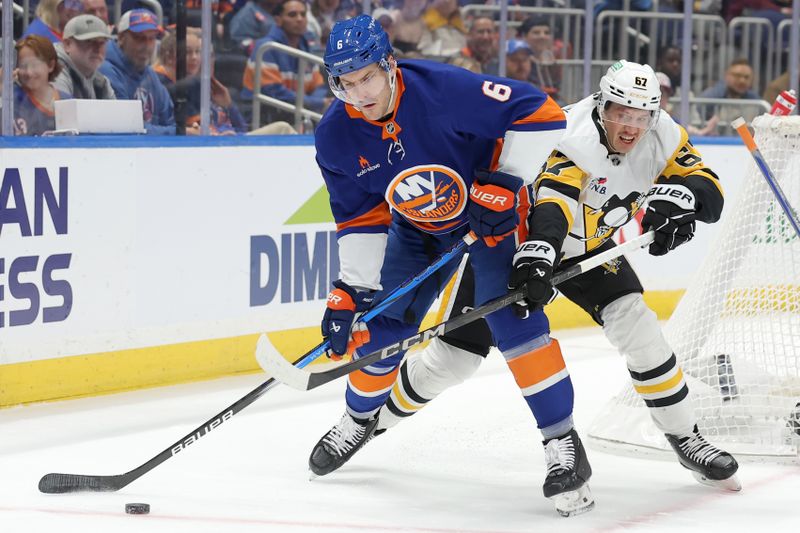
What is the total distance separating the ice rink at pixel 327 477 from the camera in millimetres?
2898

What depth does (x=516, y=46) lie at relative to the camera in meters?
6.07

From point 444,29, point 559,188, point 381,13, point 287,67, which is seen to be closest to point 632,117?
point 559,188

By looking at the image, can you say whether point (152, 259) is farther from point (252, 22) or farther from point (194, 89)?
point (252, 22)

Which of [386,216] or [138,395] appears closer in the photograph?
[386,216]

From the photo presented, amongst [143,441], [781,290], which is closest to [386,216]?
[143,441]

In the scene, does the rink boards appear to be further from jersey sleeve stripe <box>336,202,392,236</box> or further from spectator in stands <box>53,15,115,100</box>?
jersey sleeve stripe <box>336,202,392,236</box>

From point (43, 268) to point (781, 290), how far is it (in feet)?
7.45

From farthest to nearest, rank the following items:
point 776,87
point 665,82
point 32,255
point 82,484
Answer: point 776,87 → point 665,82 → point 32,255 → point 82,484

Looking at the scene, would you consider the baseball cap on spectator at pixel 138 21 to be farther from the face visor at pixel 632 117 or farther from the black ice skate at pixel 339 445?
the face visor at pixel 632 117

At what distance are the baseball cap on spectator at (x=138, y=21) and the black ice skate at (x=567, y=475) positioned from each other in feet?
7.86

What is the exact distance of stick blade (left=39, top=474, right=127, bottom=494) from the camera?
3.08 meters

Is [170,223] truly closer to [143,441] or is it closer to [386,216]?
[143,441]

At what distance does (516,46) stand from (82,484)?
3.59 m

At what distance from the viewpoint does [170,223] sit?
4559 mm
